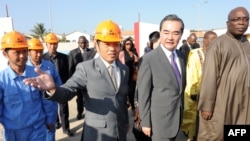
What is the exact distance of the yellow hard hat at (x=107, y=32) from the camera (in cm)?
216

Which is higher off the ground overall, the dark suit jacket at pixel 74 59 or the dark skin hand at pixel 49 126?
the dark suit jacket at pixel 74 59

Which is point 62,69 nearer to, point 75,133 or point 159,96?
point 75,133

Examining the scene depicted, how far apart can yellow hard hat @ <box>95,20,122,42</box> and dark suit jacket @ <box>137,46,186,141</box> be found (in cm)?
54

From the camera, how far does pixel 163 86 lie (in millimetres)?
2580

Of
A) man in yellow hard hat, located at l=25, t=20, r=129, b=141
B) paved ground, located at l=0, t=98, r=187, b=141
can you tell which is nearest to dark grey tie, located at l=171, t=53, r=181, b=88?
man in yellow hard hat, located at l=25, t=20, r=129, b=141

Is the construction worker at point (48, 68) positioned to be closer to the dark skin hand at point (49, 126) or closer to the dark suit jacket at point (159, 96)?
the dark skin hand at point (49, 126)

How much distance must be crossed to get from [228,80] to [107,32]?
66.4 inches

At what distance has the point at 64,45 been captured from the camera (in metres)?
31.1

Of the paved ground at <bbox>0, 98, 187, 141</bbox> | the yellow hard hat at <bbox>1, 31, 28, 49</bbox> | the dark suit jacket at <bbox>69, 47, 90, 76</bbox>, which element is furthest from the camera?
the dark suit jacket at <bbox>69, 47, 90, 76</bbox>

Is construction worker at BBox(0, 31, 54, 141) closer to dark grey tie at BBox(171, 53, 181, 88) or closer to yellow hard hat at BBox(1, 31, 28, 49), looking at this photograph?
yellow hard hat at BBox(1, 31, 28, 49)

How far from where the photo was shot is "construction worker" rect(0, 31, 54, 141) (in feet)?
8.05

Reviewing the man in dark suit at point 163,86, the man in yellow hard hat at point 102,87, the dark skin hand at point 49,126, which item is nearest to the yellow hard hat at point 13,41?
the man in yellow hard hat at point 102,87

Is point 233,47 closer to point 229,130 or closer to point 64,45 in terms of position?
point 229,130

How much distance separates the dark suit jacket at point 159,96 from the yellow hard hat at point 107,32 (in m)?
0.54
